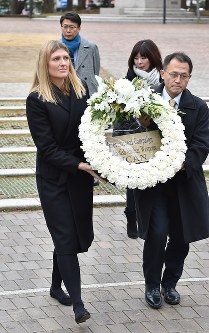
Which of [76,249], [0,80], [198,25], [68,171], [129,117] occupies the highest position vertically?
[129,117]

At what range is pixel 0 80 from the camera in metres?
18.2

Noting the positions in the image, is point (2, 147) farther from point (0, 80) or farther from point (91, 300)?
point (0, 80)

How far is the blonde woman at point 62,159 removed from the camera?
5891 millimetres

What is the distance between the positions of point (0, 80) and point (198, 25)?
24320mm

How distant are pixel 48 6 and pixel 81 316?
155 feet

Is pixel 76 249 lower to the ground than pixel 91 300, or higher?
higher

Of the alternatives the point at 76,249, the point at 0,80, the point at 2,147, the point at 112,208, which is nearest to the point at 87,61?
the point at 112,208

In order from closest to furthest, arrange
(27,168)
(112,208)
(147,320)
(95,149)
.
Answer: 1. (95,149)
2. (147,320)
3. (112,208)
4. (27,168)

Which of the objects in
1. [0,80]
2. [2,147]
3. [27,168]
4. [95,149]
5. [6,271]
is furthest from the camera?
[0,80]

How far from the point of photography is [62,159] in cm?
585

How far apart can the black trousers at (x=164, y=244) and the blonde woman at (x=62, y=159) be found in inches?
18.5

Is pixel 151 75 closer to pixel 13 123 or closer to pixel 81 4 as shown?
pixel 13 123

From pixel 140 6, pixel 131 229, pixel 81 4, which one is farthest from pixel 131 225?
pixel 81 4

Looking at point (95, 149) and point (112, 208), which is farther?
point (112, 208)
